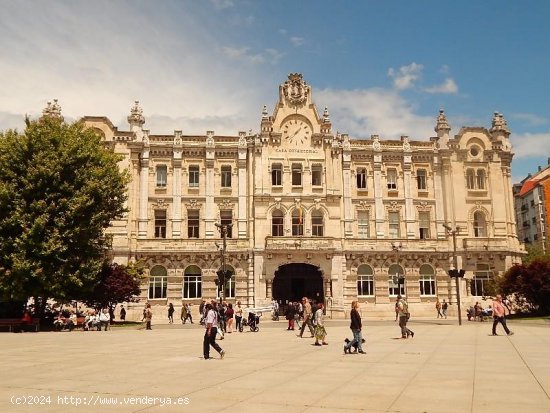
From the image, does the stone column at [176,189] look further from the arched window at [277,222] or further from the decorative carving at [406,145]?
the decorative carving at [406,145]

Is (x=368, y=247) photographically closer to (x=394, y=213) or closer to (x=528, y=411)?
(x=394, y=213)

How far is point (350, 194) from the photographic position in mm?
50594

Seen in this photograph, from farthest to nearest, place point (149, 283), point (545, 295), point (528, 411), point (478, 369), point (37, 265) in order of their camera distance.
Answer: point (149, 283), point (545, 295), point (37, 265), point (478, 369), point (528, 411)

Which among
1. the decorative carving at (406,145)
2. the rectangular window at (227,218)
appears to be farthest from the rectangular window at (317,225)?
the decorative carving at (406,145)

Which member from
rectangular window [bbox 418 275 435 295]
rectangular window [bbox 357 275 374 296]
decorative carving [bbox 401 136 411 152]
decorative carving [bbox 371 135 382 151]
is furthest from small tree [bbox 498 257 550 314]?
decorative carving [bbox 371 135 382 151]

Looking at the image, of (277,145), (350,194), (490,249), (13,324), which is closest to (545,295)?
(490,249)

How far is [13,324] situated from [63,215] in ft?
23.4

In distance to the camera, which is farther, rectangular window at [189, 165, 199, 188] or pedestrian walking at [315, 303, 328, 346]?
rectangular window at [189, 165, 199, 188]

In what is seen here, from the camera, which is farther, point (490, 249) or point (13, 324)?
point (490, 249)

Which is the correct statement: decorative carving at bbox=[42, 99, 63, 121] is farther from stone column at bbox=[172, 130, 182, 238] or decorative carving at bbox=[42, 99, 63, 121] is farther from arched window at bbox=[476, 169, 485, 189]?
arched window at bbox=[476, 169, 485, 189]

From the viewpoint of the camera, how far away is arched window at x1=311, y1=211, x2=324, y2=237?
4938 cm

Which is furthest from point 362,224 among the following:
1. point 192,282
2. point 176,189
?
point 176,189

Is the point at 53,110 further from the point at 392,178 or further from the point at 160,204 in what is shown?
the point at 392,178

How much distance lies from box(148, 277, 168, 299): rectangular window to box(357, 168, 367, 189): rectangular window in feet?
67.4
